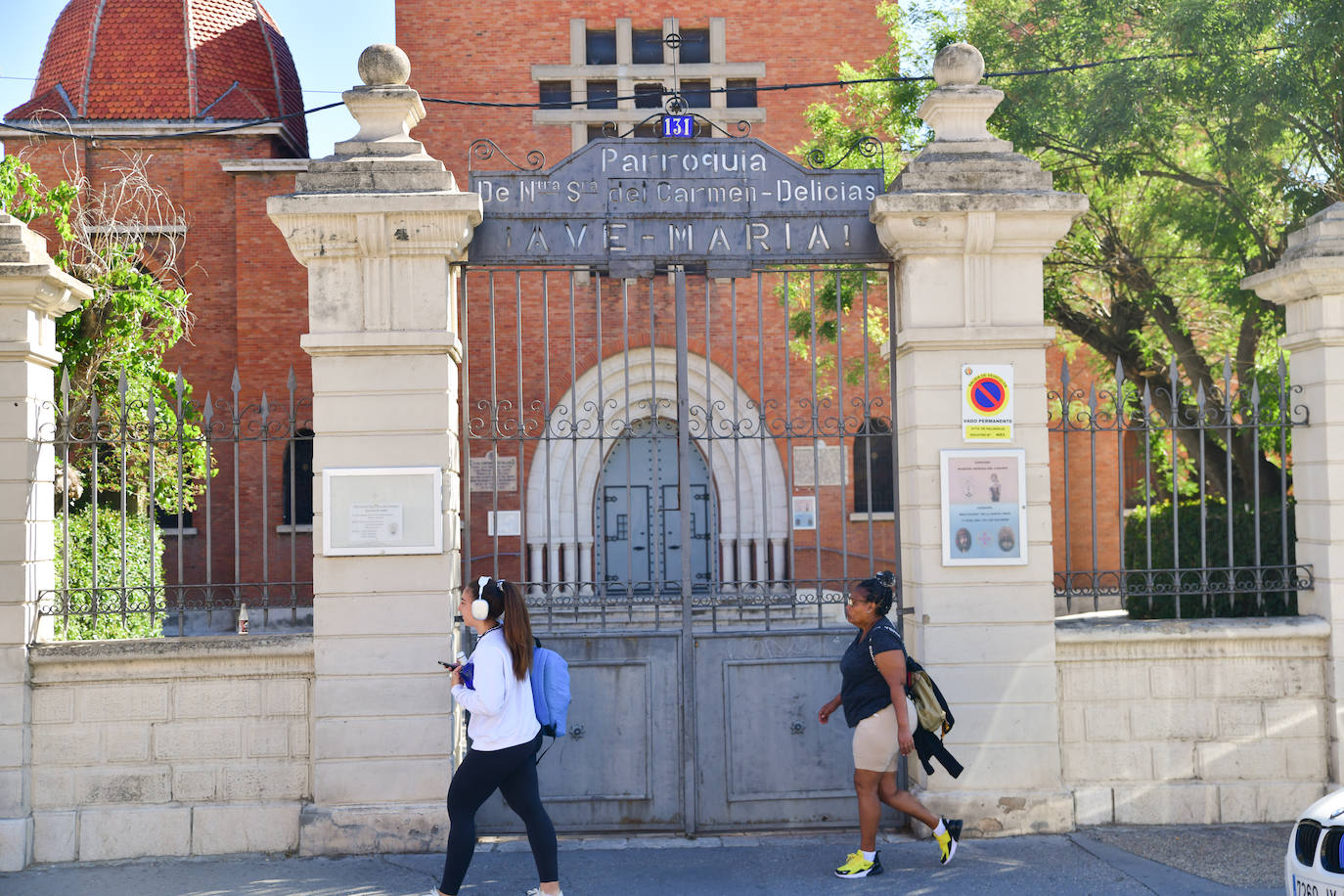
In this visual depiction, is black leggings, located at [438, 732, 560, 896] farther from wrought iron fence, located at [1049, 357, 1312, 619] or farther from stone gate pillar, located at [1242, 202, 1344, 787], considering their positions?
stone gate pillar, located at [1242, 202, 1344, 787]

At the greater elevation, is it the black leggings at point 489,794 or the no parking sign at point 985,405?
the no parking sign at point 985,405

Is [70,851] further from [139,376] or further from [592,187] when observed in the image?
[139,376]

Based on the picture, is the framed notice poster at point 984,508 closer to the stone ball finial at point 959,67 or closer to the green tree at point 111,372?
the stone ball finial at point 959,67

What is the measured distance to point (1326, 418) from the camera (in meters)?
7.41

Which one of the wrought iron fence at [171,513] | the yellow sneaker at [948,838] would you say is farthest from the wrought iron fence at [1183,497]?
the wrought iron fence at [171,513]

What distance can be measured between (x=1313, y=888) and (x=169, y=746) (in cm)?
608

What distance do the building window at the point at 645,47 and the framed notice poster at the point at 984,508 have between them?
12.7 meters

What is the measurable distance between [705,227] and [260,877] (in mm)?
4585

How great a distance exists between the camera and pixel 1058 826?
7203mm

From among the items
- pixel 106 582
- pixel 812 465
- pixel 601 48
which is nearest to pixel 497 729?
pixel 106 582

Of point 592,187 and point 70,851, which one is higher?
point 592,187

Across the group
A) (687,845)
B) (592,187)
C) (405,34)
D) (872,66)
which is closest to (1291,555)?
(687,845)

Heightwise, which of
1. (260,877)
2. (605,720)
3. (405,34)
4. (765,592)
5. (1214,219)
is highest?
(405,34)

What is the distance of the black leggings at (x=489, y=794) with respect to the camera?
566 cm
